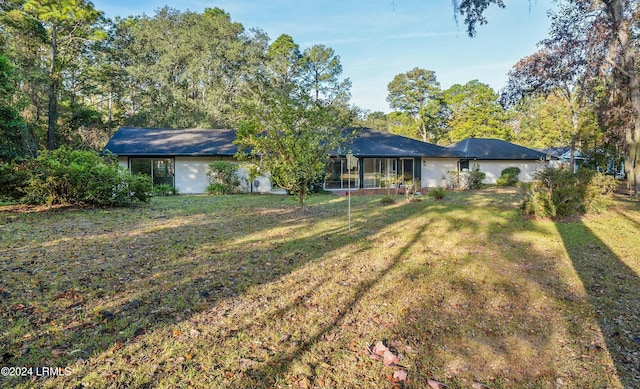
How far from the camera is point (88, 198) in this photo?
31.9 ft

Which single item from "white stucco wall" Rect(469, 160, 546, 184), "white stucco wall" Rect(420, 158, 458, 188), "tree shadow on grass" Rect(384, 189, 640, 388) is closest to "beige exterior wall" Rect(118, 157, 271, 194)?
"white stucco wall" Rect(420, 158, 458, 188)

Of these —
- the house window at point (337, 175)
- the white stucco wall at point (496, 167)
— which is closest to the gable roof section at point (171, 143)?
the house window at point (337, 175)

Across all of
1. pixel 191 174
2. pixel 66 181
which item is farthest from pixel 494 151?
pixel 66 181

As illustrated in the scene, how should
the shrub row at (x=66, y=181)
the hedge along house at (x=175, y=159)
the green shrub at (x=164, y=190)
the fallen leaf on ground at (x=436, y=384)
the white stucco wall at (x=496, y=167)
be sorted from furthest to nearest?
the white stucco wall at (x=496, y=167), the hedge along house at (x=175, y=159), the green shrub at (x=164, y=190), the shrub row at (x=66, y=181), the fallen leaf on ground at (x=436, y=384)

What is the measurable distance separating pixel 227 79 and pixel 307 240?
27383 mm

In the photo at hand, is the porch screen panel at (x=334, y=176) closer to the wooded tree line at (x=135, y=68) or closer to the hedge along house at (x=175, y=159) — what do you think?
the hedge along house at (x=175, y=159)

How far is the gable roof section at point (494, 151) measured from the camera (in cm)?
2567

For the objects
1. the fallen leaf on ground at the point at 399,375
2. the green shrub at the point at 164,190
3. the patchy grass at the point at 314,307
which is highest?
the green shrub at the point at 164,190

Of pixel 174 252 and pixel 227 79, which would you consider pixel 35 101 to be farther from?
pixel 174 252

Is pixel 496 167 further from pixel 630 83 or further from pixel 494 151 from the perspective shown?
pixel 630 83

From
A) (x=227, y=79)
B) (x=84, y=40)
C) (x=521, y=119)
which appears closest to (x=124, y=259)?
(x=84, y=40)

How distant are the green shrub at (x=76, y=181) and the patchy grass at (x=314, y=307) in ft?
8.32

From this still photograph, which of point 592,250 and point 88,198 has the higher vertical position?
point 88,198

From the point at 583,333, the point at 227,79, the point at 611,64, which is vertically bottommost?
the point at 583,333
